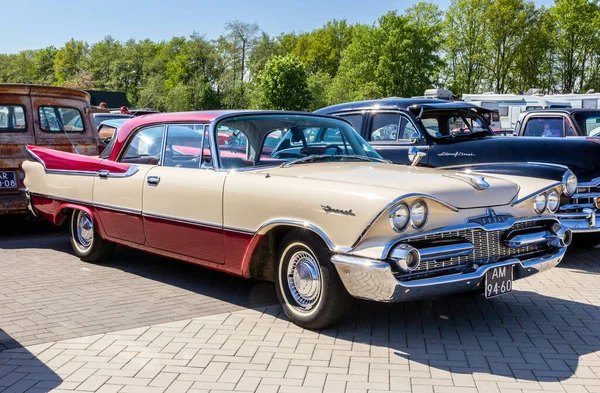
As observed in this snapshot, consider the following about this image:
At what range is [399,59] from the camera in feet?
205

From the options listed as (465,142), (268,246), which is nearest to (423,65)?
(465,142)

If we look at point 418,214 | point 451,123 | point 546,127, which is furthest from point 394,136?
point 418,214

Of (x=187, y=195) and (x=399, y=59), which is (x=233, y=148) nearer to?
(x=187, y=195)

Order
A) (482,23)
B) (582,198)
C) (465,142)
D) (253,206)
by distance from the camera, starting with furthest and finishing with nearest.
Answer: (482,23) → (465,142) → (582,198) → (253,206)

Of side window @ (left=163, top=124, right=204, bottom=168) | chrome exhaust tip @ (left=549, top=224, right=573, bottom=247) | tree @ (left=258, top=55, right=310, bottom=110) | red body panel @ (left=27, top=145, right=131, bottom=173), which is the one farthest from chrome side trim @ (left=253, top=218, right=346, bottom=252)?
tree @ (left=258, top=55, right=310, bottom=110)

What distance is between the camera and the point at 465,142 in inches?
323

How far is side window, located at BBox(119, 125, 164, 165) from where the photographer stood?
611 centimetres

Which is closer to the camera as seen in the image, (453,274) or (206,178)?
(453,274)

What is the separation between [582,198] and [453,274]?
150 inches

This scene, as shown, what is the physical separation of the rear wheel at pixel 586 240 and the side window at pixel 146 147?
5144mm

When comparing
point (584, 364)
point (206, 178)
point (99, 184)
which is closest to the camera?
point (584, 364)

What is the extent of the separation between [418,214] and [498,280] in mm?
785

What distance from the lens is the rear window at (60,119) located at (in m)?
9.00

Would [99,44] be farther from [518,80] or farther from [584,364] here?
[584,364]
